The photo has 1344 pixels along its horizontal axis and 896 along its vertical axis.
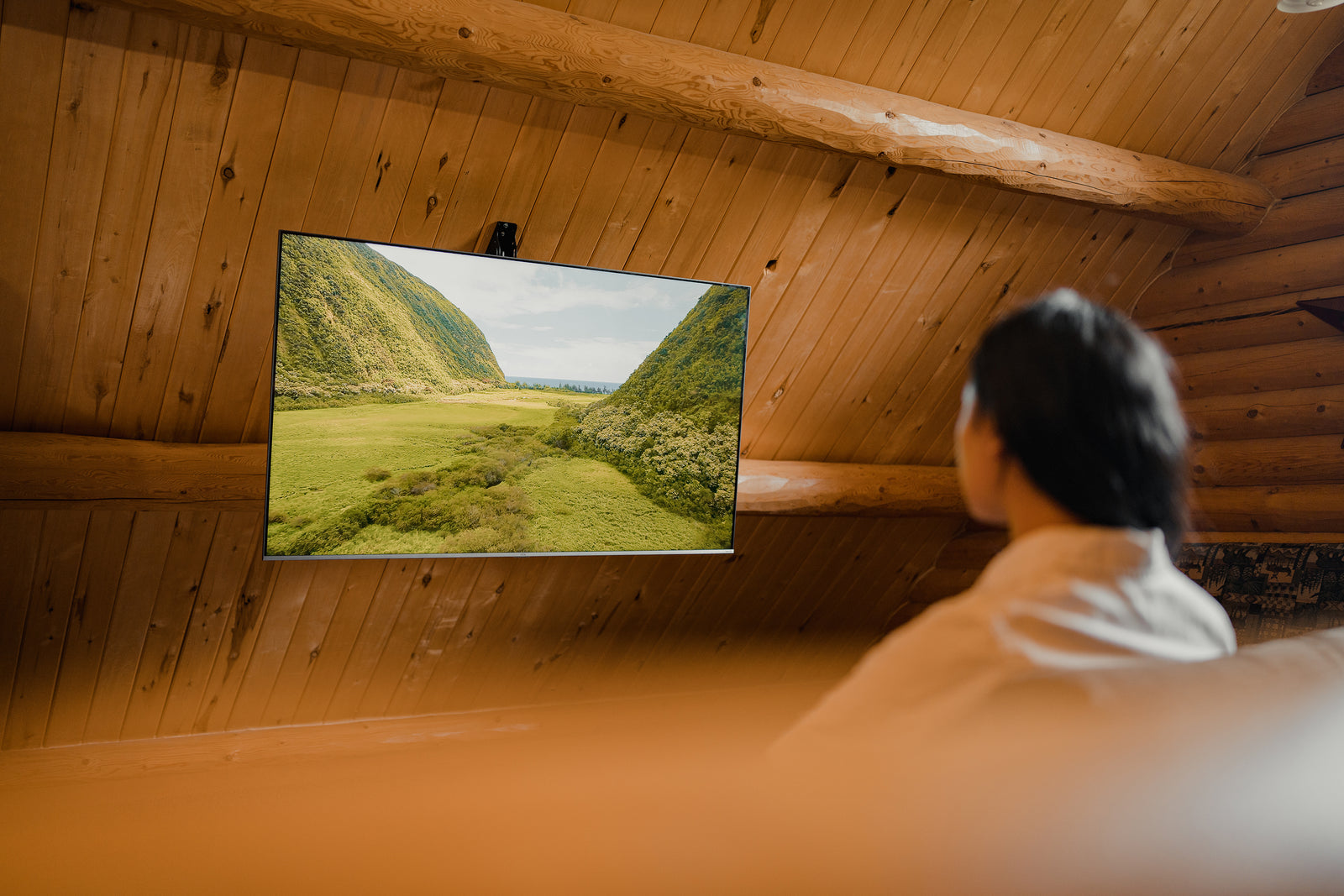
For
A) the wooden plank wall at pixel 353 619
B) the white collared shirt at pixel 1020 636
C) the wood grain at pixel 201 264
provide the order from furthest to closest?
the wooden plank wall at pixel 353 619 → the wood grain at pixel 201 264 → the white collared shirt at pixel 1020 636

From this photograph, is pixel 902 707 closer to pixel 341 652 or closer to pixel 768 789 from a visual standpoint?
pixel 768 789

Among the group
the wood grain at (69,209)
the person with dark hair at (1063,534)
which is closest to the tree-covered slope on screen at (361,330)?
Result: the wood grain at (69,209)

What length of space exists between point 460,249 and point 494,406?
0.52 meters

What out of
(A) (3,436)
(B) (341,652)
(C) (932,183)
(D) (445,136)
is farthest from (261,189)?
(C) (932,183)

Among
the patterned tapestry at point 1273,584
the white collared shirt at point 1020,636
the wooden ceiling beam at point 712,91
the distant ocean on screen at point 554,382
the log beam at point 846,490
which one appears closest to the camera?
the white collared shirt at point 1020,636

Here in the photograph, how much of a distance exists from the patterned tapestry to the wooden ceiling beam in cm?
131

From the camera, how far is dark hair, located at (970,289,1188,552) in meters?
0.75

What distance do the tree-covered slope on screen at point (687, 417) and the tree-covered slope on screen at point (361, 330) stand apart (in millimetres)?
452

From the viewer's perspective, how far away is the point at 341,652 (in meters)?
3.24

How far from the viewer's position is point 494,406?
2.54 metres

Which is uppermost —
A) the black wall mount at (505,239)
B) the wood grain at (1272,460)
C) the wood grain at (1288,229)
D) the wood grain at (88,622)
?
the wood grain at (1288,229)

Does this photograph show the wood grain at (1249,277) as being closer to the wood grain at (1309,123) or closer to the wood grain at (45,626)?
the wood grain at (1309,123)

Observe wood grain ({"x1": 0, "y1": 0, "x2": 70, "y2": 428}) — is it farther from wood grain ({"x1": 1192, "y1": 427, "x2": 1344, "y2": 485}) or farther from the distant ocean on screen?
wood grain ({"x1": 1192, "y1": 427, "x2": 1344, "y2": 485})

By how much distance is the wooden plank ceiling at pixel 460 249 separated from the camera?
2.22 m
